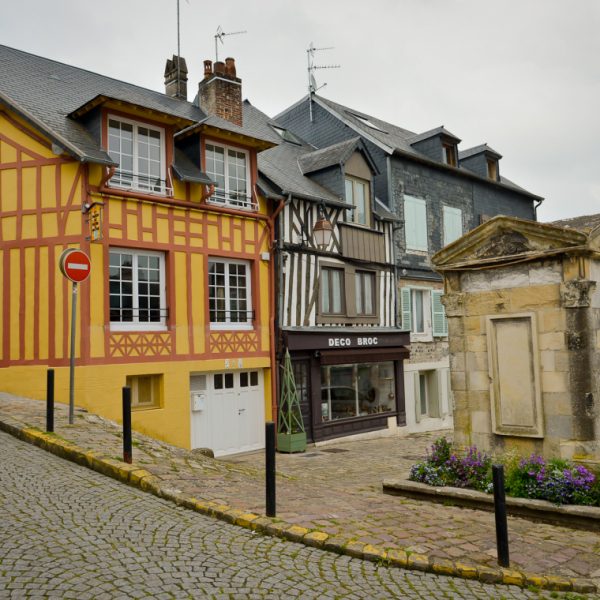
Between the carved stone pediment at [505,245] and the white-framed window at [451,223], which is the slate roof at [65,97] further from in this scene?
the white-framed window at [451,223]

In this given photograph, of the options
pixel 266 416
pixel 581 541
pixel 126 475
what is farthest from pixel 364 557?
pixel 266 416

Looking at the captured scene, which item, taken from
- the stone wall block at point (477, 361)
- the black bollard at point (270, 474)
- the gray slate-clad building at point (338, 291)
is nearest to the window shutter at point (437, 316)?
the gray slate-clad building at point (338, 291)

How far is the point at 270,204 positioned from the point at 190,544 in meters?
9.51

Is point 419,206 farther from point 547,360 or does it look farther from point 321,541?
point 321,541

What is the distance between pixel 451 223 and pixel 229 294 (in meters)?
8.74

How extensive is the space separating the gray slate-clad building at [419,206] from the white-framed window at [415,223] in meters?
0.03

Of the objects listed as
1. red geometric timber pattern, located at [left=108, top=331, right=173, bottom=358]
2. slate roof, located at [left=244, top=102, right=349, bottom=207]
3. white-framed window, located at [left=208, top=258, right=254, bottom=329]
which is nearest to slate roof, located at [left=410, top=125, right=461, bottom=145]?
slate roof, located at [left=244, top=102, right=349, bottom=207]

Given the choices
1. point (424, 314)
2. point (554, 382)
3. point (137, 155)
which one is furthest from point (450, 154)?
point (554, 382)

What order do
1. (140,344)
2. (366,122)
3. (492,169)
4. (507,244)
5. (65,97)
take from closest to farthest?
(507,244) → (140,344) → (65,97) → (366,122) → (492,169)

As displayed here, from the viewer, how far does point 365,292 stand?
50.8 ft

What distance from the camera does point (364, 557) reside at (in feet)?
15.1

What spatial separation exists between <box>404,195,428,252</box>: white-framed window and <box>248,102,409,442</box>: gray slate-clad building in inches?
33.6

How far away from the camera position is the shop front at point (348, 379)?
13695mm

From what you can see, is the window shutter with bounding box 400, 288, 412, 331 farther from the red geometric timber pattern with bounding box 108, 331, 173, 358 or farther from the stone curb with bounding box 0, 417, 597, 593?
the stone curb with bounding box 0, 417, 597, 593
